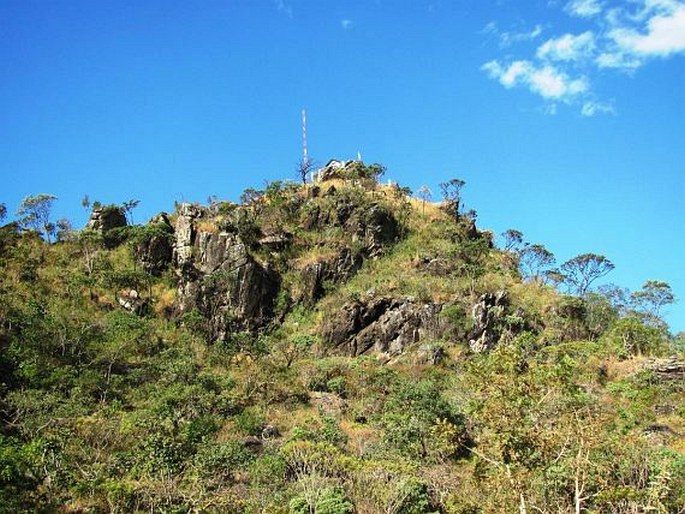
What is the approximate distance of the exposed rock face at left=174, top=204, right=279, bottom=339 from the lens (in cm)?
3881

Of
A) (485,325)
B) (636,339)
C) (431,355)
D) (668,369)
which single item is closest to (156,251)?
(431,355)

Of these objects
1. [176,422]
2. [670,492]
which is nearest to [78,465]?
[176,422]

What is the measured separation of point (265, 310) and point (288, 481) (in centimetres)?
2183

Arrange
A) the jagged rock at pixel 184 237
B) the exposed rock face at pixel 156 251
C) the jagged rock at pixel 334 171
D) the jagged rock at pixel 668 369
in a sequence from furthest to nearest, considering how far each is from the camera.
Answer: the jagged rock at pixel 334 171, the exposed rock face at pixel 156 251, the jagged rock at pixel 184 237, the jagged rock at pixel 668 369

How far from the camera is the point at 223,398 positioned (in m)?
27.4

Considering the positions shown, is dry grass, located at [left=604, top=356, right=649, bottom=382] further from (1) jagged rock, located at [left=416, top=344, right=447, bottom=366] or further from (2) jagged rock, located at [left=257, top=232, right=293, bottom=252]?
(2) jagged rock, located at [left=257, top=232, right=293, bottom=252]

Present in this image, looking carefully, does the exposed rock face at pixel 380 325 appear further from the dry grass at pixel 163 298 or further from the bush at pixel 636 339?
the bush at pixel 636 339

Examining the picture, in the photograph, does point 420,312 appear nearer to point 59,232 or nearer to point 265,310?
point 265,310

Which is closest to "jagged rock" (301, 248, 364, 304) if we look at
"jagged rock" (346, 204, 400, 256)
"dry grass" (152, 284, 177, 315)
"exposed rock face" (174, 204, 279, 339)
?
"jagged rock" (346, 204, 400, 256)

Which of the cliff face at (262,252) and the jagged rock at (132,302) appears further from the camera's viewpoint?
the cliff face at (262,252)

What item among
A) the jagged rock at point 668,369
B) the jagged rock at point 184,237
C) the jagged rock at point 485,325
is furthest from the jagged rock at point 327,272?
the jagged rock at point 668,369

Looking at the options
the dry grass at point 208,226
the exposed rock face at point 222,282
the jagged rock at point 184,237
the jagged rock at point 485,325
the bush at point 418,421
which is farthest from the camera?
the dry grass at point 208,226

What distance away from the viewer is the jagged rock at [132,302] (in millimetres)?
38531

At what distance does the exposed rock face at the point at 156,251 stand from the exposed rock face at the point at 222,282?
0.71 metres
